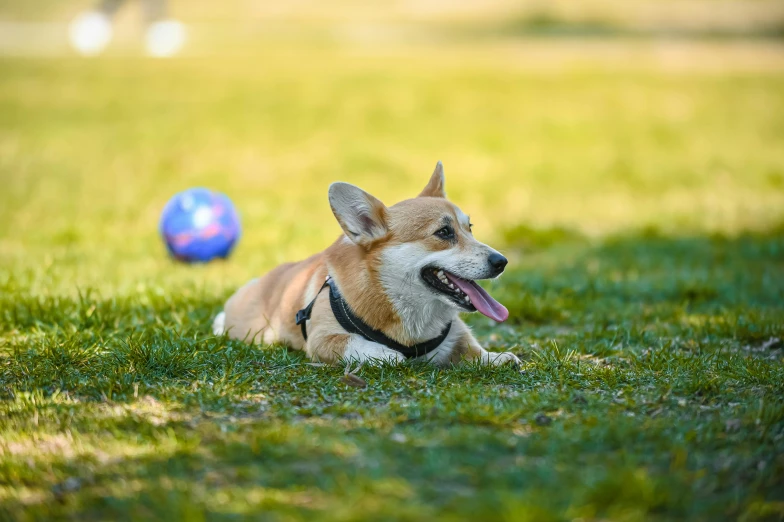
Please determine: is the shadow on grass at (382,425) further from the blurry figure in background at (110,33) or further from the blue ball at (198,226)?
the blurry figure in background at (110,33)

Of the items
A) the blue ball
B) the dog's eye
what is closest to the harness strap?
the dog's eye

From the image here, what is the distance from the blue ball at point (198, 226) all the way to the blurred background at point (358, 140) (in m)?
0.26

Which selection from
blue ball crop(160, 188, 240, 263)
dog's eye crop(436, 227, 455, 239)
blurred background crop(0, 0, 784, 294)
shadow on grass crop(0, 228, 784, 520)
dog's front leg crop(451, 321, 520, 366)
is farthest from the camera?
blurred background crop(0, 0, 784, 294)

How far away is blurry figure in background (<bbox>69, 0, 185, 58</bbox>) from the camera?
29234mm

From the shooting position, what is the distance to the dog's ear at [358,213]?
15.9ft

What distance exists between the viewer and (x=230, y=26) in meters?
41.8

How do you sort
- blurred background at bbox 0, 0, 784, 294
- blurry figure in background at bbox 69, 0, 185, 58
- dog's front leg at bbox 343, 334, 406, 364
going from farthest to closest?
blurry figure in background at bbox 69, 0, 185, 58 → blurred background at bbox 0, 0, 784, 294 → dog's front leg at bbox 343, 334, 406, 364

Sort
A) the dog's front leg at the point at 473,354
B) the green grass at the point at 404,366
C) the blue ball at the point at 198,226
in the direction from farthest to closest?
the blue ball at the point at 198,226 → the dog's front leg at the point at 473,354 → the green grass at the point at 404,366

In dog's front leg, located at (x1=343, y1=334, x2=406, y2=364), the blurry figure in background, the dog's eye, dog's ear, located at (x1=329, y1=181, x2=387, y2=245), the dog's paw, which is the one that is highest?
the blurry figure in background

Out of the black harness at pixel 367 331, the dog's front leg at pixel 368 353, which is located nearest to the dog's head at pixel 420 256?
the black harness at pixel 367 331

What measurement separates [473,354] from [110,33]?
34259 mm

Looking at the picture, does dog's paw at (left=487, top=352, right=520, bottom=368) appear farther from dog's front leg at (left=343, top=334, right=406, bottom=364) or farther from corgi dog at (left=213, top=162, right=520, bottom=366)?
dog's front leg at (left=343, top=334, right=406, bottom=364)

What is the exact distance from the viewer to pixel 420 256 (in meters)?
4.80

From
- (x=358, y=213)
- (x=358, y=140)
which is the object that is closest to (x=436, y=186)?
(x=358, y=213)
